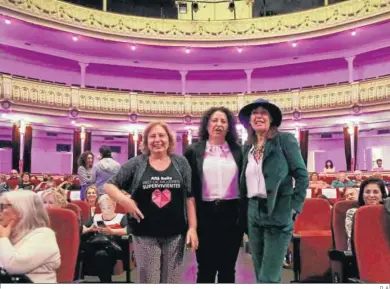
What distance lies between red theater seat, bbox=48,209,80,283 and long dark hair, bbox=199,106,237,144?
39.5 inches

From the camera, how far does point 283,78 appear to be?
19359 millimetres

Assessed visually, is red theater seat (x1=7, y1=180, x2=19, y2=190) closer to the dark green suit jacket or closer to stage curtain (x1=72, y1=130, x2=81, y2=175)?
the dark green suit jacket

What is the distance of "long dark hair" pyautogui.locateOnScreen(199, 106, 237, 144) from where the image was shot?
245 centimetres

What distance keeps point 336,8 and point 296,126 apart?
502 cm

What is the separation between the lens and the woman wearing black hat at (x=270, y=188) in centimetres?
213

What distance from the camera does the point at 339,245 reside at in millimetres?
3180

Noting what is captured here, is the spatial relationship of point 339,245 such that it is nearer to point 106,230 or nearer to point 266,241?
point 266,241

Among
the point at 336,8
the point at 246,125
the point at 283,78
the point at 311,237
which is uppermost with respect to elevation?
the point at 336,8

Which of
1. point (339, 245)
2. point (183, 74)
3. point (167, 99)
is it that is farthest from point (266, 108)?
point (183, 74)

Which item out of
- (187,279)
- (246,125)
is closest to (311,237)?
(187,279)

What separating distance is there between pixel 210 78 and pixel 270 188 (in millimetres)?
18261

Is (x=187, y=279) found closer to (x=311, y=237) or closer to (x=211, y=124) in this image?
(x=311, y=237)

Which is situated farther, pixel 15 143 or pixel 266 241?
pixel 15 143
